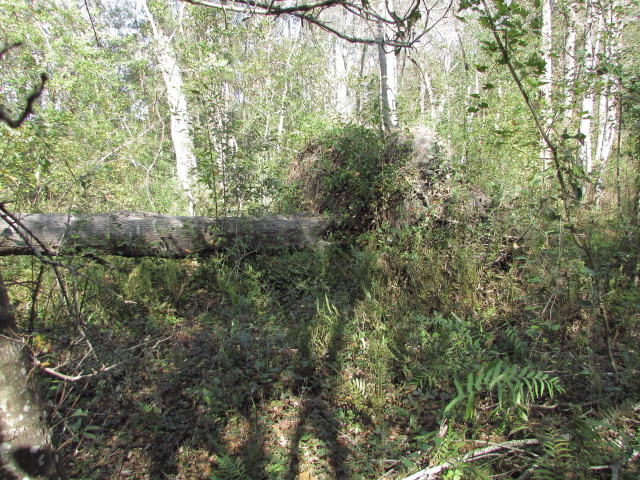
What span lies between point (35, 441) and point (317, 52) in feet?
46.9

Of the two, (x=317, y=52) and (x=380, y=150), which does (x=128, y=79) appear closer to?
(x=317, y=52)

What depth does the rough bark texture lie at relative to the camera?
1335 mm

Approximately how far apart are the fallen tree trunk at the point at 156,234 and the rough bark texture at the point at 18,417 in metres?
2.72

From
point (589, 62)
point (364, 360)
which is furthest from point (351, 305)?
point (589, 62)

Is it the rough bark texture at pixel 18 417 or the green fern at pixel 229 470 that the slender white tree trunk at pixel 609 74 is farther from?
the rough bark texture at pixel 18 417

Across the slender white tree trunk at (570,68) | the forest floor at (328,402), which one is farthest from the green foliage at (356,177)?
the slender white tree trunk at (570,68)

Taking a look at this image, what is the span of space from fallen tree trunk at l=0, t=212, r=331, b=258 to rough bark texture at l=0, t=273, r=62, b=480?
2.72 metres

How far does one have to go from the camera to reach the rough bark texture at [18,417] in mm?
1335

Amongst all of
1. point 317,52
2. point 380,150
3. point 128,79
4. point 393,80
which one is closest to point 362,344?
point 380,150

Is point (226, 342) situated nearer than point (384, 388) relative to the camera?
No

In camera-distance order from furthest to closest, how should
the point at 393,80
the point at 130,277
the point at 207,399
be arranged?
the point at 393,80 < the point at 130,277 < the point at 207,399

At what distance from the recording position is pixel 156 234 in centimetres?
466

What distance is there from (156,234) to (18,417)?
11.5ft

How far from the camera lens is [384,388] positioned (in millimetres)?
2875
